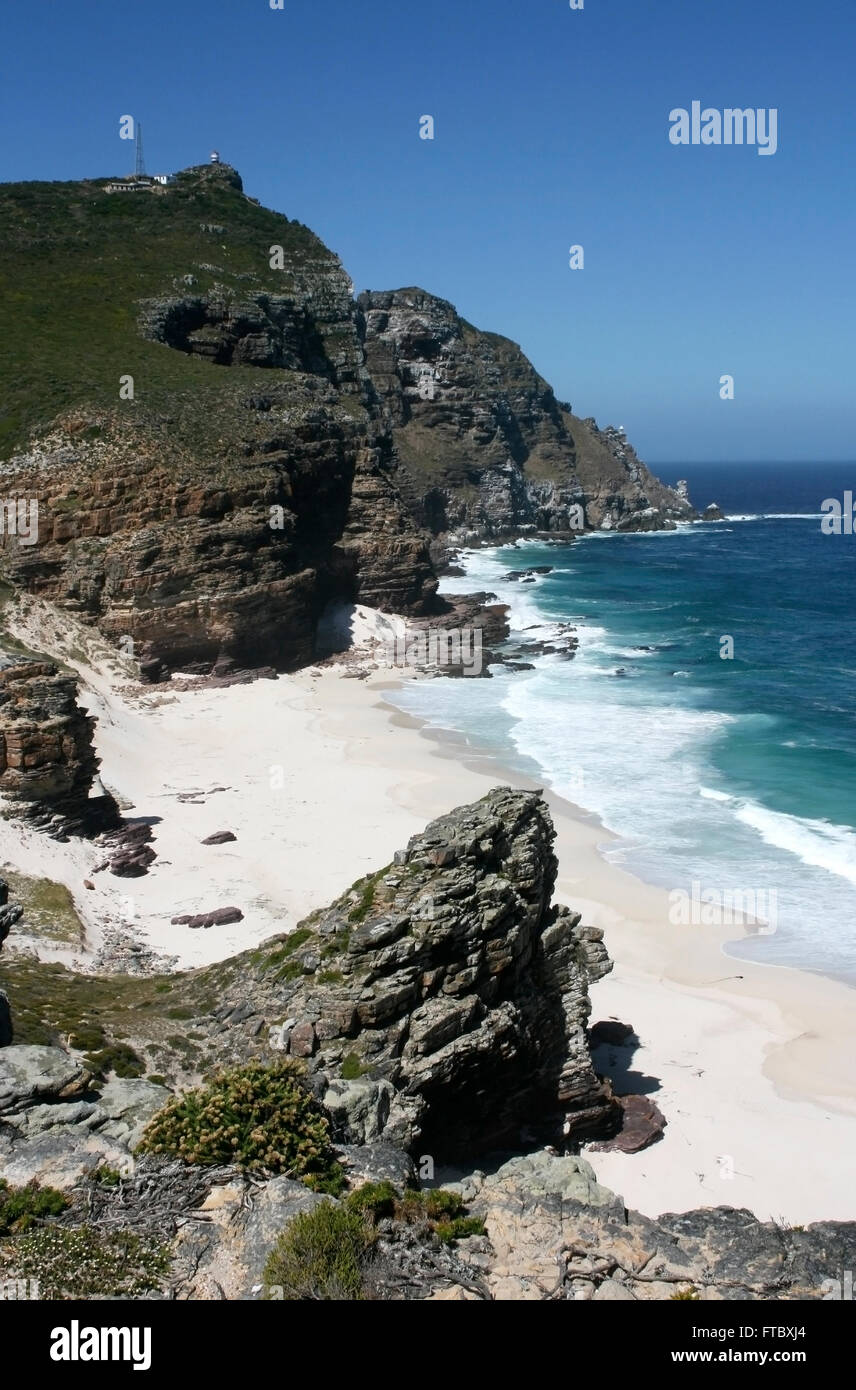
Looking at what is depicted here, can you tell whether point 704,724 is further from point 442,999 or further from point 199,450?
point 442,999

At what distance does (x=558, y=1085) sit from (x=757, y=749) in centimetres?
2713

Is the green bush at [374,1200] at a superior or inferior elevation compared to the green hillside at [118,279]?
inferior

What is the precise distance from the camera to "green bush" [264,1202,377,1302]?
32.4ft

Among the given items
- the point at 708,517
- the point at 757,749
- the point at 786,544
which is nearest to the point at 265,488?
the point at 757,749

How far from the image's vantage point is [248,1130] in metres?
12.3

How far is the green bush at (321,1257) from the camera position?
32.4ft

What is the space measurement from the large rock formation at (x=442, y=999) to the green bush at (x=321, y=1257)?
295 cm

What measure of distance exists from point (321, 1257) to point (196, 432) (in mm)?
49516

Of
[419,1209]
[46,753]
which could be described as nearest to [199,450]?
[46,753]

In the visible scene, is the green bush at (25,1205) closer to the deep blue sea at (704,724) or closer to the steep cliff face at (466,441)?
the deep blue sea at (704,724)

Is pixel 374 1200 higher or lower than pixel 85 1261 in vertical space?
lower

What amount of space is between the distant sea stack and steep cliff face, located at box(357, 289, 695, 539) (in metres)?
3.60

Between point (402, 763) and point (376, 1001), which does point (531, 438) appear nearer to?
point (402, 763)

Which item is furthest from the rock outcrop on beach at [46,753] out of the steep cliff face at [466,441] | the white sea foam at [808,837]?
the steep cliff face at [466,441]
